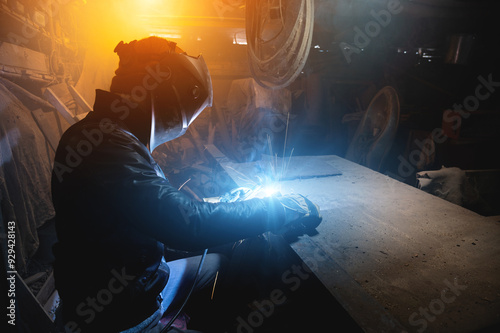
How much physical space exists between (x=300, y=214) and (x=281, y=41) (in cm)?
209

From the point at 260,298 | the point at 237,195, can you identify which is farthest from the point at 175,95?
the point at 260,298

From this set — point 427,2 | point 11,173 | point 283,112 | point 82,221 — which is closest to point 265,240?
point 82,221

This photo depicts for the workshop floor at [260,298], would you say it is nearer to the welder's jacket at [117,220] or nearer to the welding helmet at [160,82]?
the welder's jacket at [117,220]

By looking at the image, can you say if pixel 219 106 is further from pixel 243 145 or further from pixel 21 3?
pixel 21 3

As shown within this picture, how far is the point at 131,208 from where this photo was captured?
1.11 meters

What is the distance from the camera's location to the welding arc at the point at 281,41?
2.50 m

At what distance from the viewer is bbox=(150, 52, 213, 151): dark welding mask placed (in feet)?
5.12

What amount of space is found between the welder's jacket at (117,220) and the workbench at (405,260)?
600mm

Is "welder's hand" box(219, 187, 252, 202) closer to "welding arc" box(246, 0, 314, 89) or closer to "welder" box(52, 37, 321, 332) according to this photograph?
"welder" box(52, 37, 321, 332)

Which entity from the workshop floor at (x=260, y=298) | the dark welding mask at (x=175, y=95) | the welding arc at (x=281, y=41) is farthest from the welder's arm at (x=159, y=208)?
the welding arc at (x=281, y=41)

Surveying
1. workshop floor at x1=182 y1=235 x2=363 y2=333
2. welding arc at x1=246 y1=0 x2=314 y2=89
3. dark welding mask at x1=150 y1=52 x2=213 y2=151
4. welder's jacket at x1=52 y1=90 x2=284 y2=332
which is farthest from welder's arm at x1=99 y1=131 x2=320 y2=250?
welding arc at x1=246 y1=0 x2=314 y2=89

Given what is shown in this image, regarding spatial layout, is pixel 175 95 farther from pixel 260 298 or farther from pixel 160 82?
pixel 260 298

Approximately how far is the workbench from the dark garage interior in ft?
0.03

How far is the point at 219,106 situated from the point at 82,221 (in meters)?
7.81
